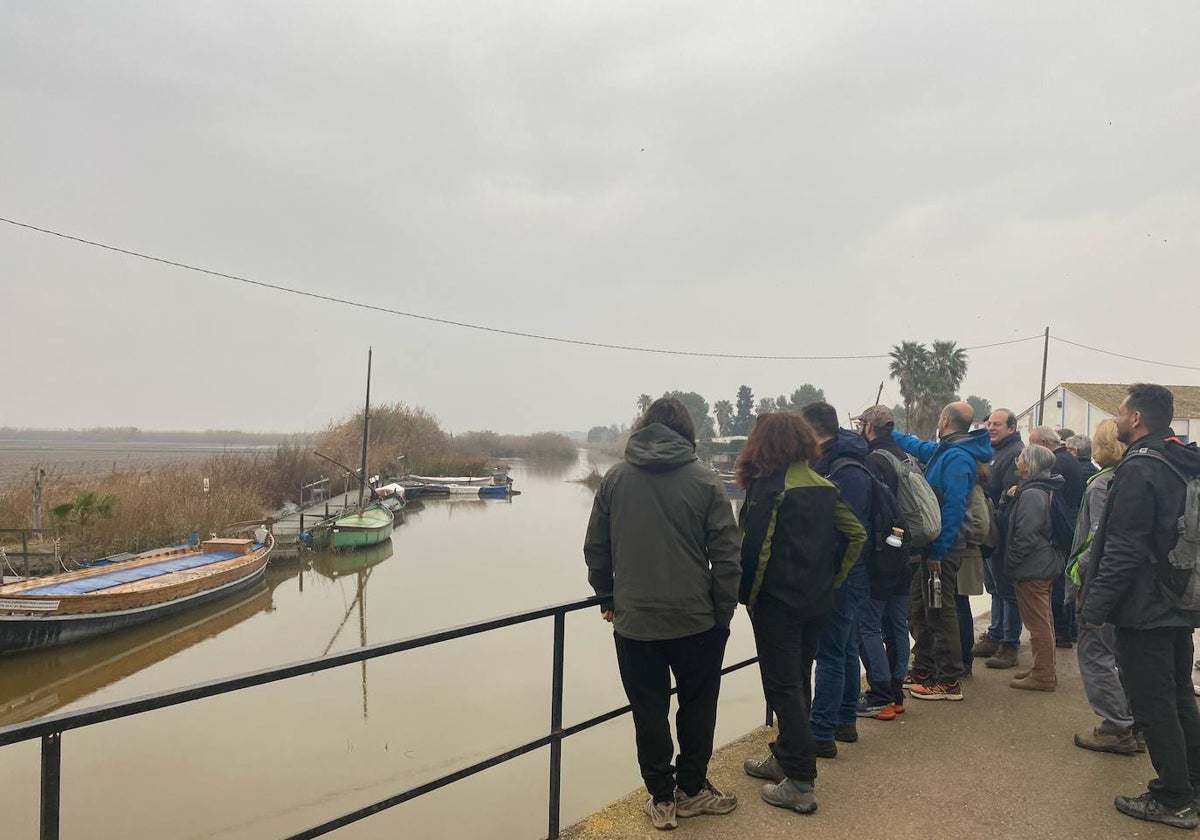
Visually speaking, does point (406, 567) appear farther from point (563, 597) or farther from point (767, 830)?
point (767, 830)

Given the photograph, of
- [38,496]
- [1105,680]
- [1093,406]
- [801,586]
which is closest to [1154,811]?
[1105,680]

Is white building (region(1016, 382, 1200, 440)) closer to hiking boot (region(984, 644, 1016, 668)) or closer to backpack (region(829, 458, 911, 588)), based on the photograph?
hiking boot (region(984, 644, 1016, 668))

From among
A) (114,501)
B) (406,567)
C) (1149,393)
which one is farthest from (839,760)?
(114,501)

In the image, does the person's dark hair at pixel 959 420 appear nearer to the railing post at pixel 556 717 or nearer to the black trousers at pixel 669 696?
the black trousers at pixel 669 696

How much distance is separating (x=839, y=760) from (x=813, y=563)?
3.63 ft

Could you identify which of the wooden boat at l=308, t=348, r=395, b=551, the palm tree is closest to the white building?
the palm tree

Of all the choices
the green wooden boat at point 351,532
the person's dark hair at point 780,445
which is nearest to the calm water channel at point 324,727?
the person's dark hair at point 780,445

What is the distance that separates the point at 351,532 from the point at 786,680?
22130mm

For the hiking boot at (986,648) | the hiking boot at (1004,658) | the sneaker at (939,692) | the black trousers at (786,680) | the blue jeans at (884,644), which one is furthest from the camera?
the hiking boot at (986,648)

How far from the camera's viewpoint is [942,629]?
400 centimetres

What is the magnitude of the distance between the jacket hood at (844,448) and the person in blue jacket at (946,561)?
950mm

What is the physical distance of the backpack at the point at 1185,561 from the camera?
8.29 feet

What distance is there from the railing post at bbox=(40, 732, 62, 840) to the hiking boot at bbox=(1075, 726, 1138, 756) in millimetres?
3856

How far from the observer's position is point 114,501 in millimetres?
18953
